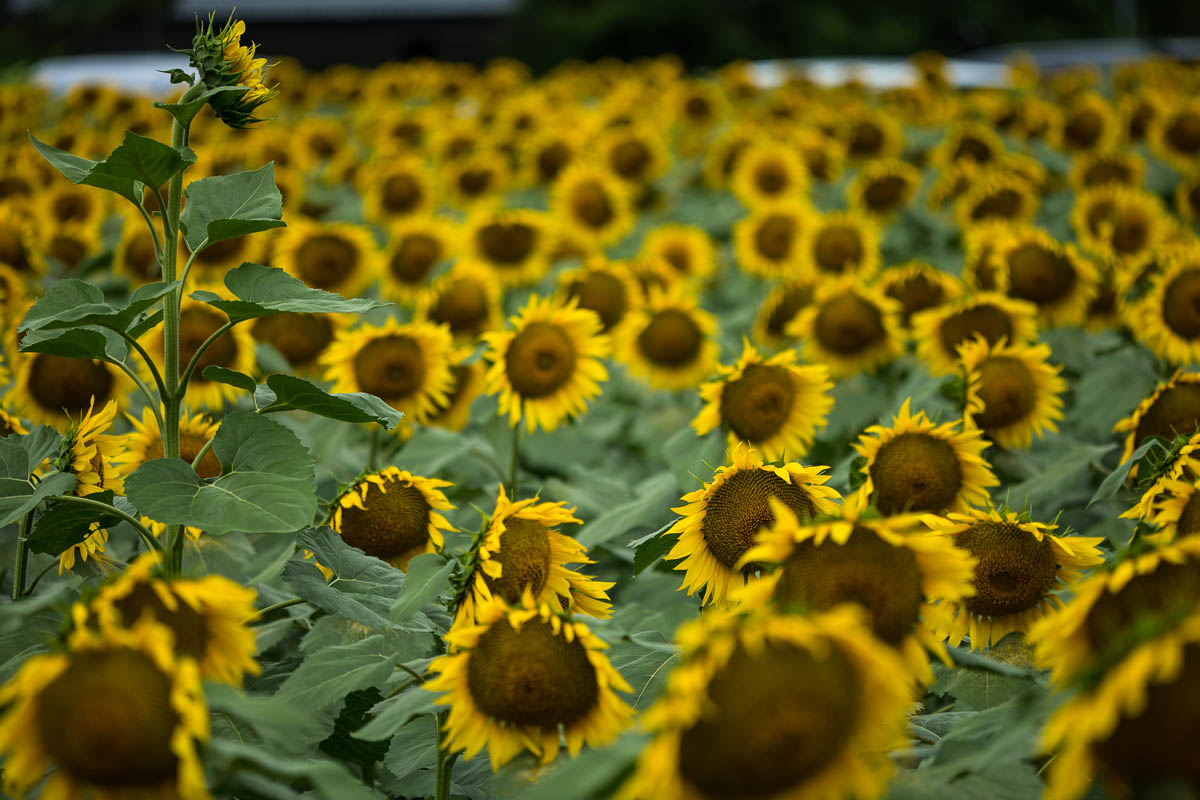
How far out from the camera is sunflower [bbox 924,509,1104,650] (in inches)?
61.0

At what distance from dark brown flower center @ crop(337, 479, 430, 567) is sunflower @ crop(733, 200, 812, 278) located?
2347 millimetres

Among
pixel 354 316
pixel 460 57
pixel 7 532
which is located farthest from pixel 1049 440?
pixel 460 57

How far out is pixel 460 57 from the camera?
23219mm

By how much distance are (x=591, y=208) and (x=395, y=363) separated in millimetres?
1901

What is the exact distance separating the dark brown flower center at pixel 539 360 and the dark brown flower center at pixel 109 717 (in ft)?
4.88

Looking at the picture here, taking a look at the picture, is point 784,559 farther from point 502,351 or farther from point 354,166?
point 354,166

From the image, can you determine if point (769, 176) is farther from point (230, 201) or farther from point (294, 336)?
point (230, 201)

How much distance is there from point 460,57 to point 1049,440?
22.5m

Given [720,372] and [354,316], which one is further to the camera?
[354,316]

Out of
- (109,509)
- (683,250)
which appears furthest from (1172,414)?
(683,250)

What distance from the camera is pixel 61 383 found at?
7.05 feet

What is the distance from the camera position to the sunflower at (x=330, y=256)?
3508 mm

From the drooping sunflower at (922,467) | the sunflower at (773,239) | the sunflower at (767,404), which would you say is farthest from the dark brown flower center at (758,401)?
the sunflower at (773,239)

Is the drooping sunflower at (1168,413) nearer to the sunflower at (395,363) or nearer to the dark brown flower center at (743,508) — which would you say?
the dark brown flower center at (743,508)
